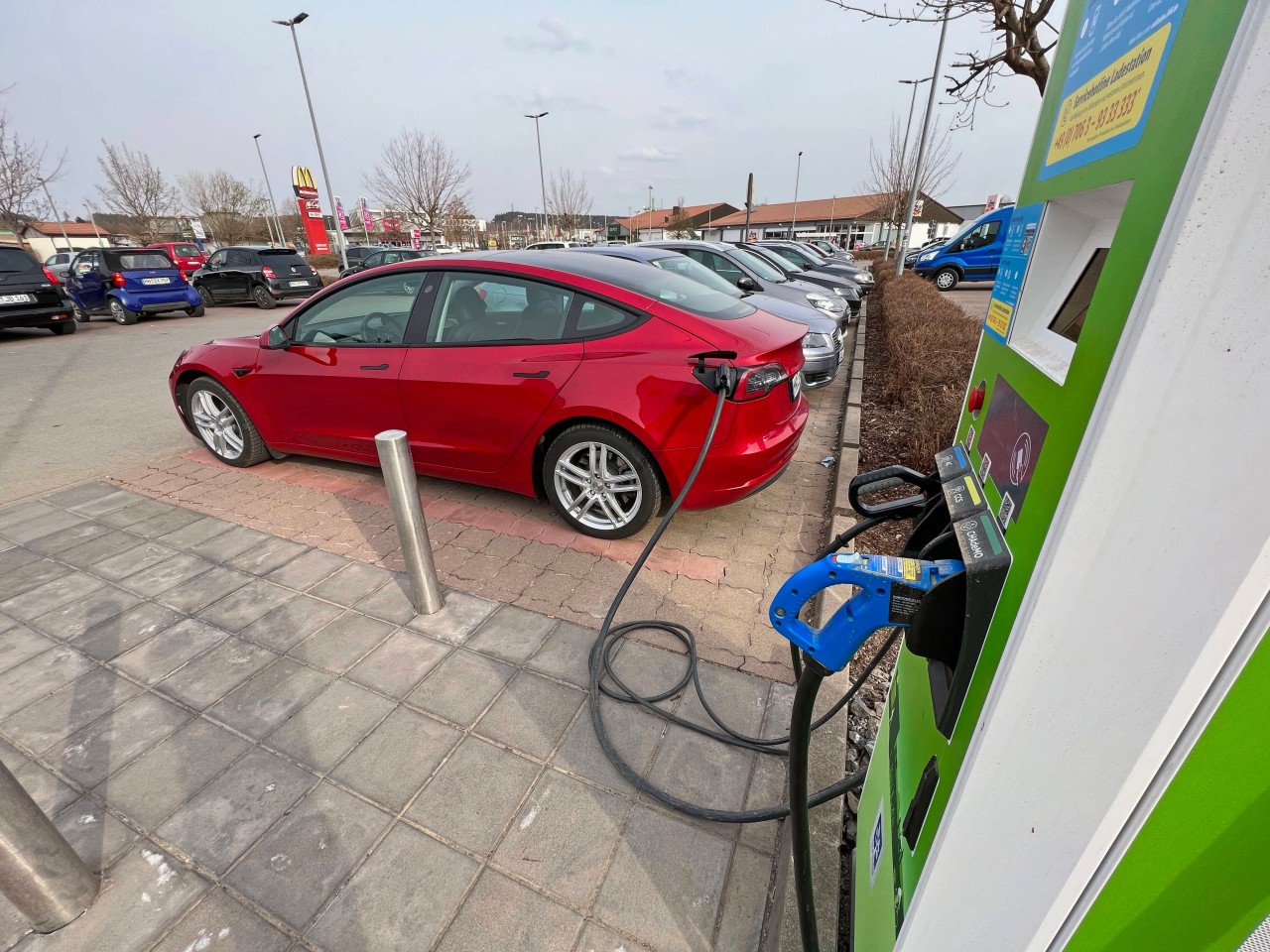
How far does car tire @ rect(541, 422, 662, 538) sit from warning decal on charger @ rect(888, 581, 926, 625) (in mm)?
2358

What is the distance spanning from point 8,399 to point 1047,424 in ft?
33.9

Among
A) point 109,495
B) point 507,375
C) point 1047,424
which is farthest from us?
point 109,495

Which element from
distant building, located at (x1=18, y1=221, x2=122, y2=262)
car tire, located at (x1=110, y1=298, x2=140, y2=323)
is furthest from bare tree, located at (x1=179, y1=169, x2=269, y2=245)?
car tire, located at (x1=110, y1=298, x2=140, y2=323)

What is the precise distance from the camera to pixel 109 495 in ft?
14.1

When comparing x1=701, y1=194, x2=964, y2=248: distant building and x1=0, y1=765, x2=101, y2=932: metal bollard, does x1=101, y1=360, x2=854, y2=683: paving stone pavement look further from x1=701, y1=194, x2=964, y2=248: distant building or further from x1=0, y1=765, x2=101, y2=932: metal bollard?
x1=701, y1=194, x2=964, y2=248: distant building

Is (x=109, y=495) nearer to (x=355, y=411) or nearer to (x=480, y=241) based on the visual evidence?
(x=355, y=411)

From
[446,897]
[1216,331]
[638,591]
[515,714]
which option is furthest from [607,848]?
[1216,331]

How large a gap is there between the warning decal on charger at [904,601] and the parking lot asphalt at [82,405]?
19.7 ft

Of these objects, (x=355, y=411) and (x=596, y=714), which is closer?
(x=596, y=714)

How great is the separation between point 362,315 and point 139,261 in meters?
13.8

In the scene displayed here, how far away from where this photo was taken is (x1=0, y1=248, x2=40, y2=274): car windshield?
35.5 feet

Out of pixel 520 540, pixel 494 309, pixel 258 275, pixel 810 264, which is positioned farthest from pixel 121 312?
pixel 810 264

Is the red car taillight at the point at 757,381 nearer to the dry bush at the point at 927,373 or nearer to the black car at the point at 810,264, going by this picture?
the dry bush at the point at 927,373

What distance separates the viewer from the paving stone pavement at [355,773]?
1.67 metres
